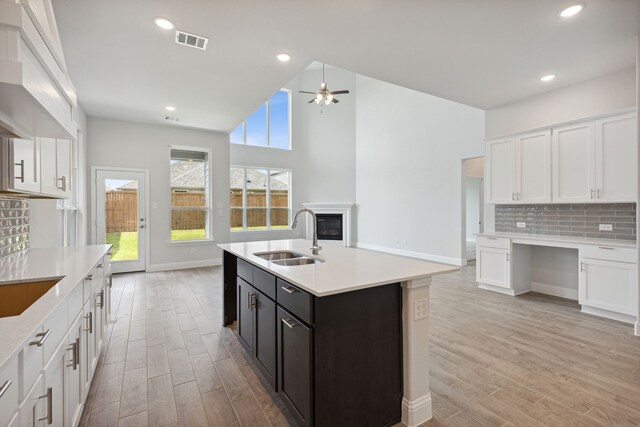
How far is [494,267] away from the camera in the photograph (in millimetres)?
4457

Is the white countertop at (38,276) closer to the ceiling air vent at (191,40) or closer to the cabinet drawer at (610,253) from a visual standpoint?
the ceiling air vent at (191,40)

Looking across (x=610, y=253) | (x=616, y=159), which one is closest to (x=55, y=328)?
(x=610, y=253)

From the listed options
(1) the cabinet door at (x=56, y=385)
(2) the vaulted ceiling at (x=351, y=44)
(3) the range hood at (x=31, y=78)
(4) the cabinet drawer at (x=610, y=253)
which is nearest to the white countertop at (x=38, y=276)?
(1) the cabinet door at (x=56, y=385)

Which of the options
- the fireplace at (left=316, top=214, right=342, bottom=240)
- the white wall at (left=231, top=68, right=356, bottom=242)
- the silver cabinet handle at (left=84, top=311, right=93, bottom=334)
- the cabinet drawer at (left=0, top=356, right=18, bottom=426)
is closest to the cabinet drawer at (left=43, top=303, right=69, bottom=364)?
the cabinet drawer at (left=0, top=356, right=18, bottom=426)

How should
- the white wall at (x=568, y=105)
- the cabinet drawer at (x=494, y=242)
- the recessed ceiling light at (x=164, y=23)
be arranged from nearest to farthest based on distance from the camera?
the recessed ceiling light at (x=164, y=23)
the white wall at (x=568, y=105)
the cabinet drawer at (x=494, y=242)

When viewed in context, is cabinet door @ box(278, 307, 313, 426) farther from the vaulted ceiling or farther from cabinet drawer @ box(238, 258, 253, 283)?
the vaulted ceiling

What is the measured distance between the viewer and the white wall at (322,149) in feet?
31.2

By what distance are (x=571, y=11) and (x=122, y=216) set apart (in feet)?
22.8

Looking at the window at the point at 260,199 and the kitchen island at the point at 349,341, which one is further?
the window at the point at 260,199

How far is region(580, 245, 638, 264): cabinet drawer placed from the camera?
10.4ft

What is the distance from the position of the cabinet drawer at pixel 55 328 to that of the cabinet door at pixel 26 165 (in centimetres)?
82

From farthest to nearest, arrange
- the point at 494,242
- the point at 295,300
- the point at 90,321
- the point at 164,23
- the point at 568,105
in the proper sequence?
the point at 494,242
the point at 568,105
the point at 164,23
the point at 90,321
the point at 295,300

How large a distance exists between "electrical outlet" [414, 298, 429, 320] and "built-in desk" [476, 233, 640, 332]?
2.80m

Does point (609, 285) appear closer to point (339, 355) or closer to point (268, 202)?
point (339, 355)
